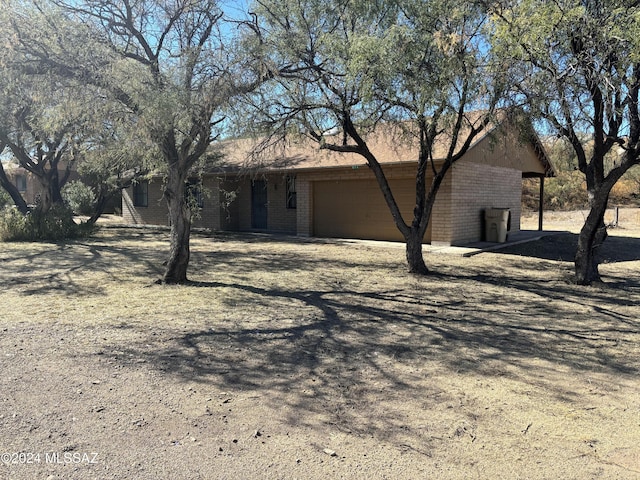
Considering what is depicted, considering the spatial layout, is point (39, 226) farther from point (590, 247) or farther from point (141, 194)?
point (590, 247)

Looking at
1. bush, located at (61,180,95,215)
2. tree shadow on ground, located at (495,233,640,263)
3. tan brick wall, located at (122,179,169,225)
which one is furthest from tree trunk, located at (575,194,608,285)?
bush, located at (61,180,95,215)

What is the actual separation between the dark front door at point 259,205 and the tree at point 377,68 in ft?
33.7

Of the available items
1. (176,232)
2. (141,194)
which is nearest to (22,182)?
(141,194)

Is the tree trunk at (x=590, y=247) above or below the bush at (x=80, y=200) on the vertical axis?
below

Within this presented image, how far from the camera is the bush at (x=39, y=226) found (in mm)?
15641

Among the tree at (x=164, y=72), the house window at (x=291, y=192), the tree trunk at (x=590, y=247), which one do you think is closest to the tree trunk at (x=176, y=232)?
the tree at (x=164, y=72)

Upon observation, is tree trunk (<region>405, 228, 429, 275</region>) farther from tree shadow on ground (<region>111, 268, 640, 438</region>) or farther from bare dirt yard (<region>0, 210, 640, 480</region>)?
tree shadow on ground (<region>111, 268, 640, 438</region>)

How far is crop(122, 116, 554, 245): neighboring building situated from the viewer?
15.0m

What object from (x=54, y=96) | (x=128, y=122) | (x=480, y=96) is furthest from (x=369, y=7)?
(x=54, y=96)

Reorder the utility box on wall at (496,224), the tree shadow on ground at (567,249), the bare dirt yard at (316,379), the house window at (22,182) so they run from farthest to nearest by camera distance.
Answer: the house window at (22,182) < the utility box on wall at (496,224) < the tree shadow on ground at (567,249) < the bare dirt yard at (316,379)

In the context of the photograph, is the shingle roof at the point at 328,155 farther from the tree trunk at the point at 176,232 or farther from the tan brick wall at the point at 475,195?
the tree trunk at the point at 176,232

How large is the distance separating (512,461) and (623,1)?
23.2 ft

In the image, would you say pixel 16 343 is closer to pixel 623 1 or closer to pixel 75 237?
pixel 623 1

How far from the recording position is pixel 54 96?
8.34m
